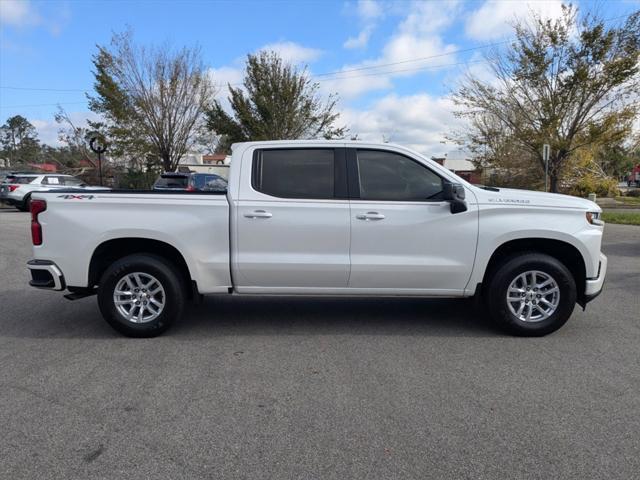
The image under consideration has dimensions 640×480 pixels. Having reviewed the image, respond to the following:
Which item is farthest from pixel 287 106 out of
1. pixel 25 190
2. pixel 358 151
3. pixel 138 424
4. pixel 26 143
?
pixel 26 143

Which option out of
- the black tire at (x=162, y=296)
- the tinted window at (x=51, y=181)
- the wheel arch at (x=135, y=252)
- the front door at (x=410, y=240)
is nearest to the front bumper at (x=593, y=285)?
the front door at (x=410, y=240)

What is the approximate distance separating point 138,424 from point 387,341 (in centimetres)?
252

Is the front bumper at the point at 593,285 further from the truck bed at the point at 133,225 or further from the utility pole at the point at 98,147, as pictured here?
the utility pole at the point at 98,147

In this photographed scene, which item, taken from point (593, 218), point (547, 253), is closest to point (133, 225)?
point (547, 253)

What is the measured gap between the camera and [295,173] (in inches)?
213

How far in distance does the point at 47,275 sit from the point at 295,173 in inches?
104

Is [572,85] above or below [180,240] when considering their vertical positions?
above

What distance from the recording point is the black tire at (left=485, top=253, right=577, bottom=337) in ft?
17.2

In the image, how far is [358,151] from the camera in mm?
5438

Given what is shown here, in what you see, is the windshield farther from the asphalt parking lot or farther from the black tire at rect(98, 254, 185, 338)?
the black tire at rect(98, 254, 185, 338)

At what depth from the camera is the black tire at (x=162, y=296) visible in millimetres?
5227

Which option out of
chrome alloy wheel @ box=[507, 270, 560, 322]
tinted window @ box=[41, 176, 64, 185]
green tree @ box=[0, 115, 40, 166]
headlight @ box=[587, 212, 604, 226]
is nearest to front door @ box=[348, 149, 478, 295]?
chrome alloy wheel @ box=[507, 270, 560, 322]

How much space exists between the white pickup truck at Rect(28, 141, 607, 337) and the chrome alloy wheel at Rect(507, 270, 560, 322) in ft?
0.03

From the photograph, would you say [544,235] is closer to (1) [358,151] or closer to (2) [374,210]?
(2) [374,210]
